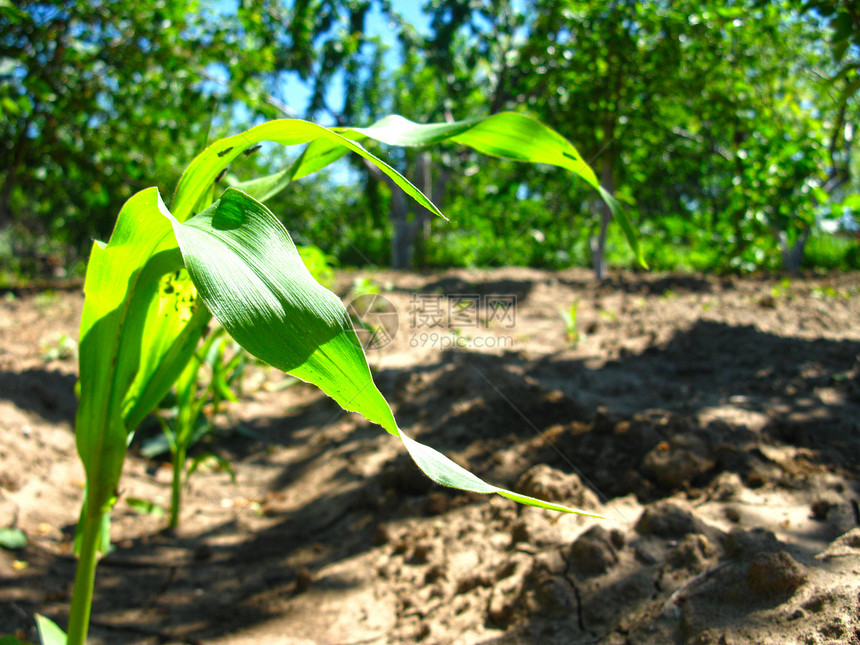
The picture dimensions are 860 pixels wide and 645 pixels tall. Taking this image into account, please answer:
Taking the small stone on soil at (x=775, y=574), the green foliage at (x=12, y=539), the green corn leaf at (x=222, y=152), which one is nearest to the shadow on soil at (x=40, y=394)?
the green foliage at (x=12, y=539)

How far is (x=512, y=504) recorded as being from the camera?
1.57 meters

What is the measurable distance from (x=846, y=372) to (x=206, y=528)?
7.49 feet

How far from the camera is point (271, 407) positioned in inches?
119

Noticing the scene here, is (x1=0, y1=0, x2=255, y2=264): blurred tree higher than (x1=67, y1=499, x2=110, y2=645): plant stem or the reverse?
higher

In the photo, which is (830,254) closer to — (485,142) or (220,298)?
(485,142)

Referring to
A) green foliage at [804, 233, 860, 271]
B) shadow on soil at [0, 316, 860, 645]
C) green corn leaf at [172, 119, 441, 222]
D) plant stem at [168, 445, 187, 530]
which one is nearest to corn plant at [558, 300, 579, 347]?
shadow on soil at [0, 316, 860, 645]

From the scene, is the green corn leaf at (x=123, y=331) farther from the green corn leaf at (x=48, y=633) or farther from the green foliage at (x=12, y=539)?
the green foliage at (x=12, y=539)

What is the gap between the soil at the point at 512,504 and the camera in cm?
109

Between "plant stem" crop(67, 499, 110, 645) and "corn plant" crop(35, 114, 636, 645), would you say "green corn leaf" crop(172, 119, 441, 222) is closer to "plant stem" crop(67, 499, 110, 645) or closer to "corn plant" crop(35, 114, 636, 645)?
"corn plant" crop(35, 114, 636, 645)

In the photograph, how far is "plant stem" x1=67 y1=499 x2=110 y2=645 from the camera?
830 millimetres

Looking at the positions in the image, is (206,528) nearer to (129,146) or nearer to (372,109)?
(129,146)

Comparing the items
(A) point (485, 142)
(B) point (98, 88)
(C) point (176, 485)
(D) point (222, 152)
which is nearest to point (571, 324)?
(C) point (176, 485)

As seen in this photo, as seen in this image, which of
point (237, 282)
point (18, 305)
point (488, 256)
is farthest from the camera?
point (488, 256)

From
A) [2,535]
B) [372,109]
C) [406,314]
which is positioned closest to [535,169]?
[406,314]
